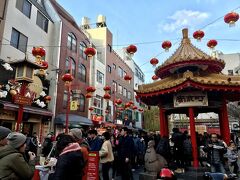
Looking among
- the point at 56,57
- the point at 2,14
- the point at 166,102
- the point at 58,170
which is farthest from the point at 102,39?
the point at 58,170

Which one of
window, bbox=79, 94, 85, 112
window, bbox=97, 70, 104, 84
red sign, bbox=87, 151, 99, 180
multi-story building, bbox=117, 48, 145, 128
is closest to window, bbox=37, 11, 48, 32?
window, bbox=79, 94, 85, 112

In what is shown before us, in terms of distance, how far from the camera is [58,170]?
9.36 feet

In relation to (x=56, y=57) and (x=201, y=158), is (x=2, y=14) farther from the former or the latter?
(x=201, y=158)

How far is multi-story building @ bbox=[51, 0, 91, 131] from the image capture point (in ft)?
64.0

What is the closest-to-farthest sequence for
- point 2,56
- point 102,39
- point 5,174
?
point 5,174 → point 2,56 → point 102,39

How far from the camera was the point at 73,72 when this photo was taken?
2225cm

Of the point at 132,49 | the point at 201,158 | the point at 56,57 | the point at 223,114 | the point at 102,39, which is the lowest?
the point at 201,158

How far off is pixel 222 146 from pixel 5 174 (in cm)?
654

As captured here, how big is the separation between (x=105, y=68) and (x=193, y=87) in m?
22.4

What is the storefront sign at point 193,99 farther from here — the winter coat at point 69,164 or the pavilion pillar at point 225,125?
the winter coat at point 69,164

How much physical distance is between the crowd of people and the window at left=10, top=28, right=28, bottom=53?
8.74 m

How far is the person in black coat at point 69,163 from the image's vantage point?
2848mm

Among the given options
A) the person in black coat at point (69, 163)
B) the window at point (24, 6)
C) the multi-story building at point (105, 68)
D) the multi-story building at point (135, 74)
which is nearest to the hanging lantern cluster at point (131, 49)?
the person in black coat at point (69, 163)

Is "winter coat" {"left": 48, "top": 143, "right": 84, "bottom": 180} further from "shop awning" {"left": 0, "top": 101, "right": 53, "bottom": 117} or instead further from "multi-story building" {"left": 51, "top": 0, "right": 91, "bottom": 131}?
"multi-story building" {"left": 51, "top": 0, "right": 91, "bottom": 131}
